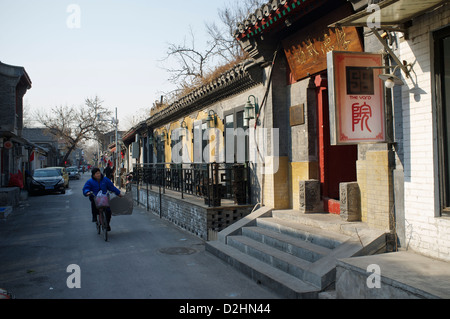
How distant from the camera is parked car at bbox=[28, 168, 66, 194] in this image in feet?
78.2

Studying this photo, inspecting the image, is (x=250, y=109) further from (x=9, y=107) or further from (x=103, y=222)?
(x=9, y=107)

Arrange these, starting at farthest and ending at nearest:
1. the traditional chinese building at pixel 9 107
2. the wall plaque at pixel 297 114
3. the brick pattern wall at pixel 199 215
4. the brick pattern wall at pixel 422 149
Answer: the traditional chinese building at pixel 9 107 → the brick pattern wall at pixel 199 215 → the wall plaque at pixel 297 114 → the brick pattern wall at pixel 422 149

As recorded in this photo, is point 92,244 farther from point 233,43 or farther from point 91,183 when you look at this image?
point 233,43

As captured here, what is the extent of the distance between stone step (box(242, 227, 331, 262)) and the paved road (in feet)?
2.78

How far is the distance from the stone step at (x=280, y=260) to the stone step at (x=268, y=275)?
0.23ft

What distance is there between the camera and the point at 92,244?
29.8 ft

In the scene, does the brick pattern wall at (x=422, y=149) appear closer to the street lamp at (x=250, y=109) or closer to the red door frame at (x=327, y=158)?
the red door frame at (x=327, y=158)

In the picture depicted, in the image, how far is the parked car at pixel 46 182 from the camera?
2383cm

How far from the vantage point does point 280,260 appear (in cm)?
621

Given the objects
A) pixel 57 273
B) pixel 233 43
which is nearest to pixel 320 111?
pixel 57 273

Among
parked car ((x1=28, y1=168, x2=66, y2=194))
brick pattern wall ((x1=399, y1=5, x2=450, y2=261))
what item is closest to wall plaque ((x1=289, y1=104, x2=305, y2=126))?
brick pattern wall ((x1=399, y1=5, x2=450, y2=261))

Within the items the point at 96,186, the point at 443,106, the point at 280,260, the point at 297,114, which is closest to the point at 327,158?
the point at 297,114

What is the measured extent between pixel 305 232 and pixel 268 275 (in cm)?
123

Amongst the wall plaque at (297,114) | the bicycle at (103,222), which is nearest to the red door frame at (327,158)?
the wall plaque at (297,114)
